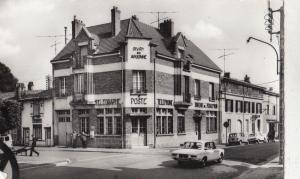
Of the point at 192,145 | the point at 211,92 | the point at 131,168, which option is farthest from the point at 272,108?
the point at 131,168

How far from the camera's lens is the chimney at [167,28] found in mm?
8120

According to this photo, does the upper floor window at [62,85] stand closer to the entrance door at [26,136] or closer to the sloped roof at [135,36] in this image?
the sloped roof at [135,36]

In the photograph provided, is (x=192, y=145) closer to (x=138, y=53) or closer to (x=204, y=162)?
(x=204, y=162)

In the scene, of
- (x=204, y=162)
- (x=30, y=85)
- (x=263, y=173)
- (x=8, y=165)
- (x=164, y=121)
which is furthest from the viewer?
(x=204, y=162)

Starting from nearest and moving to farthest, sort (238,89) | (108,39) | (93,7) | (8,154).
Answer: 1. (8,154)
2. (93,7)
3. (108,39)
4. (238,89)

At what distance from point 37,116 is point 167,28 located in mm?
3923

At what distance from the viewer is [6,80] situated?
28.1 feet

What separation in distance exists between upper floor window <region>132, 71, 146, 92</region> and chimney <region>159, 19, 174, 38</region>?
114cm

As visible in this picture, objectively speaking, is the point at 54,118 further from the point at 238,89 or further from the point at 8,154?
the point at 238,89

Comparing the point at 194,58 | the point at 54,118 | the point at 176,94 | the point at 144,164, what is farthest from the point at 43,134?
the point at 194,58

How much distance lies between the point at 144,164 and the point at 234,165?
2.29 m

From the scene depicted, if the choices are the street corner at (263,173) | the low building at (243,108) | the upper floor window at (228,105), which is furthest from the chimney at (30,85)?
the street corner at (263,173)

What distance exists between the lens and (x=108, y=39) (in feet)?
29.2

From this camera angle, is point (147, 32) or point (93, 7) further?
point (147, 32)
